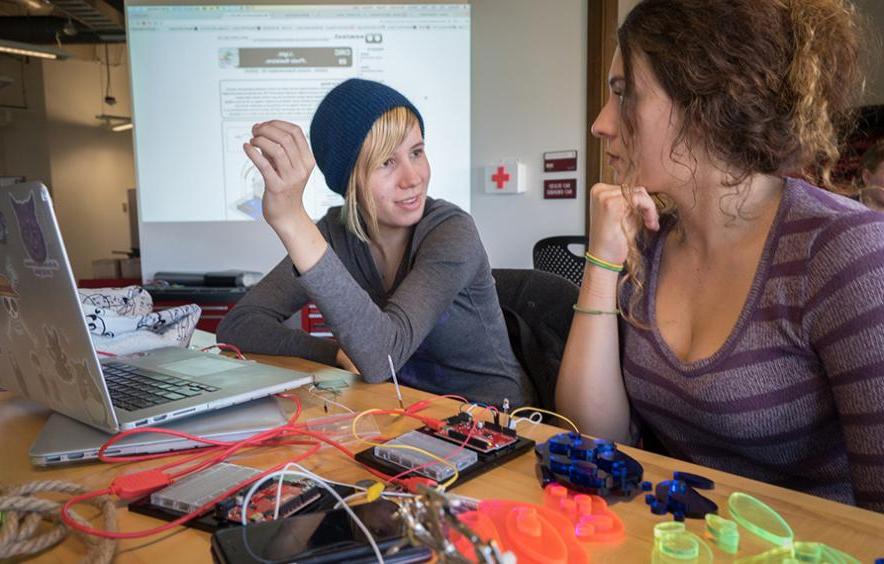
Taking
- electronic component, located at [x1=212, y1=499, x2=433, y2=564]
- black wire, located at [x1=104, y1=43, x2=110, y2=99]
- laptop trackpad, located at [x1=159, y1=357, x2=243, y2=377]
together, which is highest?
black wire, located at [x1=104, y1=43, x2=110, y2=99]

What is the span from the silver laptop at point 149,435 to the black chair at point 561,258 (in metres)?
1.79

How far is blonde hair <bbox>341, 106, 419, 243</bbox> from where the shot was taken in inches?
50.2

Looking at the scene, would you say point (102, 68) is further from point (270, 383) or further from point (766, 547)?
point (766, 547)

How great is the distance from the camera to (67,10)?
Result: 4.45 m

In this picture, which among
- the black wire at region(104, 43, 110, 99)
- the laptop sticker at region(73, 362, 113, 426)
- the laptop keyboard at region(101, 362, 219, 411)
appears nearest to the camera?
the laptop sticker at region(73, 362, 113, 426)

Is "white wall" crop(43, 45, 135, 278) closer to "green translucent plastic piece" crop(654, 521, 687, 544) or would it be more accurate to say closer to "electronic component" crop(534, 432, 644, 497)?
"electronic component" crop(534, 432, 644, 497)

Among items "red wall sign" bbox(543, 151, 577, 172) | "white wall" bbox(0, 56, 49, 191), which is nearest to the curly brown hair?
"red wall sign" bbox(543, 151, 577, 172)

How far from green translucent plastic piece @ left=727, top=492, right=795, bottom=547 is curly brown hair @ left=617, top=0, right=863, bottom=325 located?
1.62 feet

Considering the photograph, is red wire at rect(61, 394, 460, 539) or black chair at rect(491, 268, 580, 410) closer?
red wire at rect(61, 394, 460, 539)

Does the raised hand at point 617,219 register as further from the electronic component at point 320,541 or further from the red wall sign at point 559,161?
the red wall sign at point 559,161

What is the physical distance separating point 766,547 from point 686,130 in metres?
0.58

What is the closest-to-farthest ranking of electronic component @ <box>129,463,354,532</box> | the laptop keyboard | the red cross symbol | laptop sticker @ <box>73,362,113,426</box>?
electronic component @ <box>129,463,354,532</box>, laptop sticker @ <box>73,362,113,426</box>, the laptop keyboard, the red cross symbol

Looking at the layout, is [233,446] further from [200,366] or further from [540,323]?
[540,323]

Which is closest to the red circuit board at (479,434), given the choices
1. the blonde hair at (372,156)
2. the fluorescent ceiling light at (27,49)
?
the blonde hair at (372,156)
